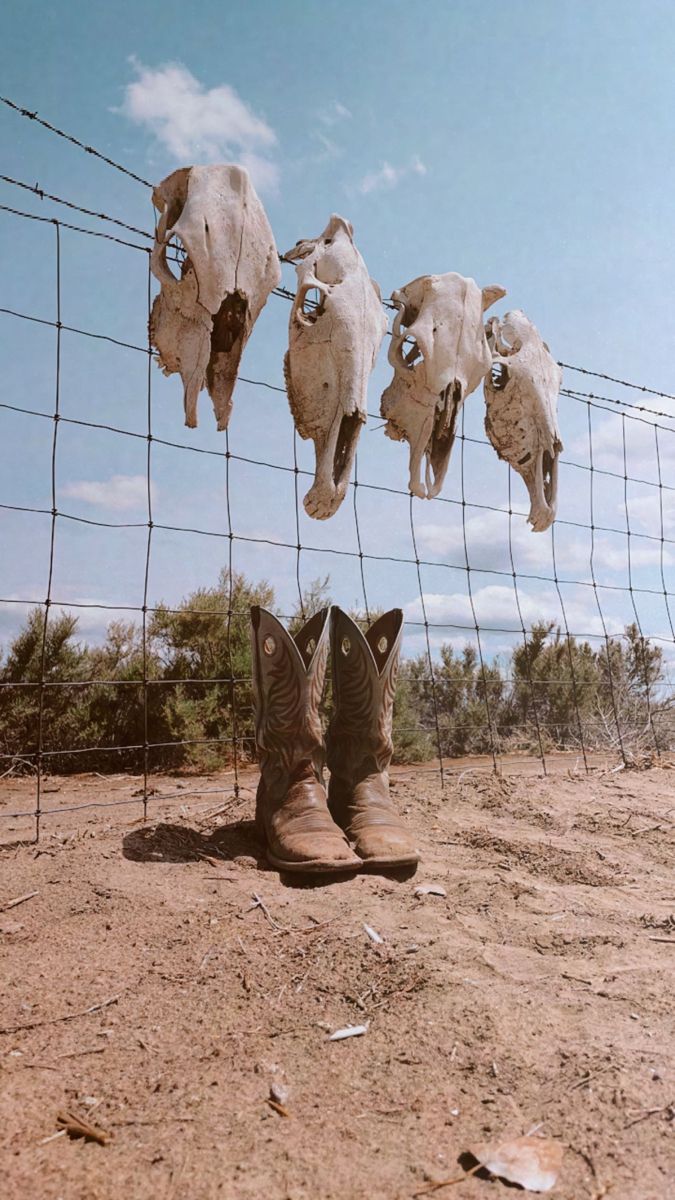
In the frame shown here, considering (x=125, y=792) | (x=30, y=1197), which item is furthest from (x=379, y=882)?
(x=125, y=792)

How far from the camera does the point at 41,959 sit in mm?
1764

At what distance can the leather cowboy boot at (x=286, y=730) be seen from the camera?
256 centimetres

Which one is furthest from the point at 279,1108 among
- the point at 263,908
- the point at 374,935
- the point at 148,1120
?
the point at 263,908

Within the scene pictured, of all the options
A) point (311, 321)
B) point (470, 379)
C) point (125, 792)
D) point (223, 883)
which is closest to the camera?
point (223, 883)

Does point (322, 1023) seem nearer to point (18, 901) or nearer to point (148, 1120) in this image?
point (148, 1120)

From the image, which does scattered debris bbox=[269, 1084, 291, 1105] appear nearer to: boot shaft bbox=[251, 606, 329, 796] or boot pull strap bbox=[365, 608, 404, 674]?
boot shaft bbox=[251, 606, 329, 796]

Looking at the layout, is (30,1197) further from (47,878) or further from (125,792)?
(125,792)

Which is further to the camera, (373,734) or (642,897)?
(373,734)

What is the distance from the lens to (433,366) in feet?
10.9

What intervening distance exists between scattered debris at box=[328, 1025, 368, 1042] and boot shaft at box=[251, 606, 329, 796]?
1211mm

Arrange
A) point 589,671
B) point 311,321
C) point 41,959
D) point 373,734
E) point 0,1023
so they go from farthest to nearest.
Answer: point 589,671 → point 311,321 → point 373,734 → point 41,959 → point 0,1023

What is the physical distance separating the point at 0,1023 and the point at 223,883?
0.86 meters

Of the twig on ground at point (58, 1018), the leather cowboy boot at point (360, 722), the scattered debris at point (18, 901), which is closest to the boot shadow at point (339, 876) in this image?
the leather cowboy boot at point (360, 722)

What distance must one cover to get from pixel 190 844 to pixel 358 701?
787 millimetres
